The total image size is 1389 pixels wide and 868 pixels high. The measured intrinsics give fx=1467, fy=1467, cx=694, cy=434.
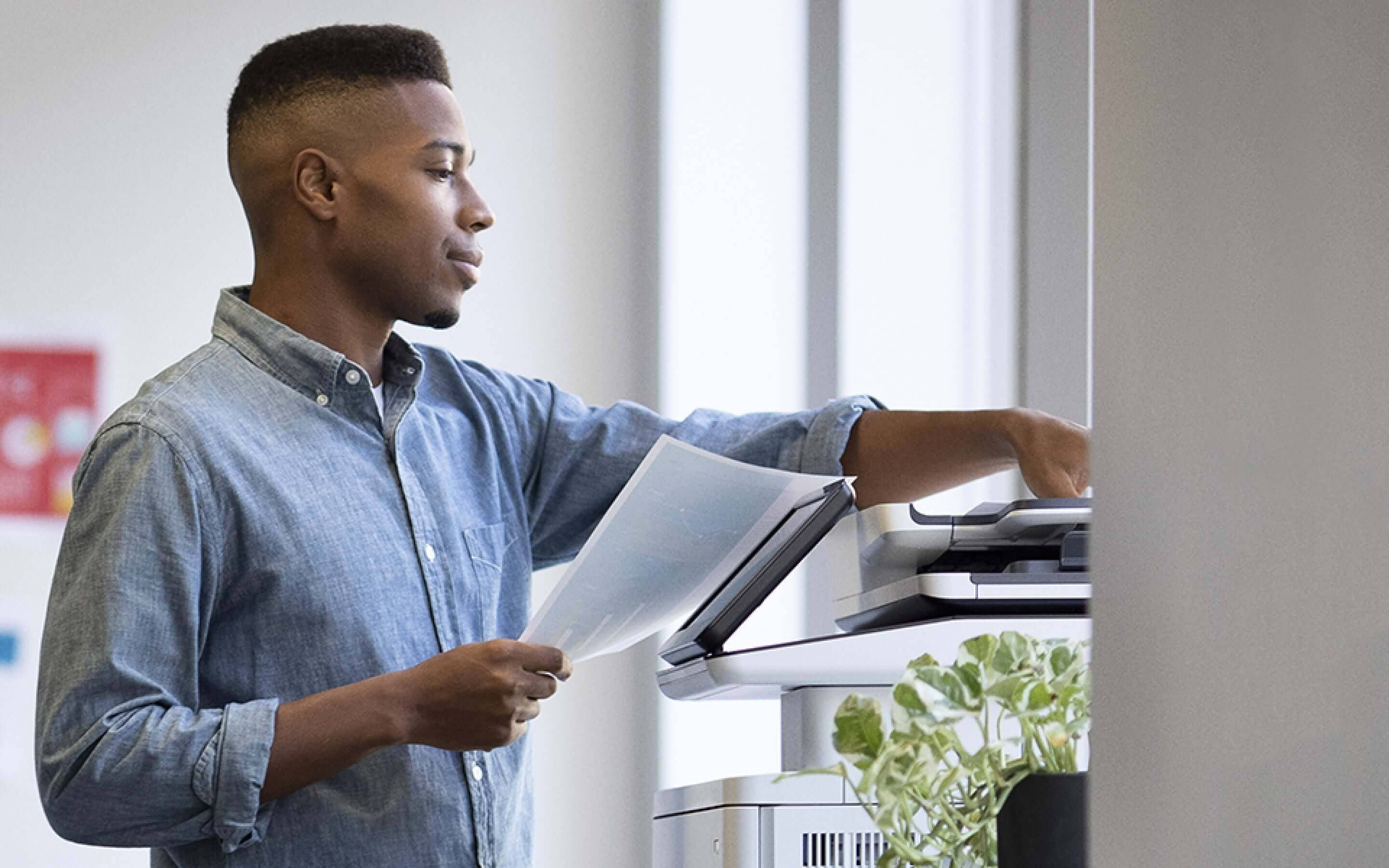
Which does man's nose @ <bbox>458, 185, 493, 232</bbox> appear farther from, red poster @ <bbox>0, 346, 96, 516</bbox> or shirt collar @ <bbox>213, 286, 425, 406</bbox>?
red poster @ <bbox>0, 346, 96, 516</bbox>

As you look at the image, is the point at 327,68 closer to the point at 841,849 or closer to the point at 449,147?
the point at 449,147

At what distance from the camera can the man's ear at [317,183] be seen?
139 centimetres

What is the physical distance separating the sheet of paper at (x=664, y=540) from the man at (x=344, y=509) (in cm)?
6

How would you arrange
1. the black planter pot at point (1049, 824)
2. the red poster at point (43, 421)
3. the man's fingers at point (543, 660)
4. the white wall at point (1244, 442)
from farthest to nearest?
the red poster at point (43, 421) < the man's fingers at point (543, 660) < the black planter pot at point (1049, 824) < the white wall at point (1244, 442)

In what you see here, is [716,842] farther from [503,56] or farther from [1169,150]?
[503,56]

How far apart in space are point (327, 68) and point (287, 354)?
12.1 inches

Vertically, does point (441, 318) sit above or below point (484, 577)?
above

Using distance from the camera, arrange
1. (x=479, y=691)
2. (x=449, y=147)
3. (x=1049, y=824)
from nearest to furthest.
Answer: (x=1049, y=824) < (x=479, y=691) < (x=449, y=147)

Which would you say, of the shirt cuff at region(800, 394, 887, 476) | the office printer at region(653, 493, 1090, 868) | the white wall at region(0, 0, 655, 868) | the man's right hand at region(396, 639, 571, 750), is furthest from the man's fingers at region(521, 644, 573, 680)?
the white wall at region(0, 0, 655, 868)

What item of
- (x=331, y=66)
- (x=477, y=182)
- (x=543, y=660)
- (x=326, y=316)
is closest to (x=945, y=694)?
(x=543, y=660)

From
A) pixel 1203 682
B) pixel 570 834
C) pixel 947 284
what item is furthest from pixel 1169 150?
pixel 570 834

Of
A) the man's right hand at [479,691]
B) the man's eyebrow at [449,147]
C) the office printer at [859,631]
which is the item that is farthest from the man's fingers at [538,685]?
the man's eyebrow at [449,147]

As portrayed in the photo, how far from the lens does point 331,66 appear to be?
4.71 feet

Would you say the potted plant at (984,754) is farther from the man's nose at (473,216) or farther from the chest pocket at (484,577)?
the man's nose at (473,216)
